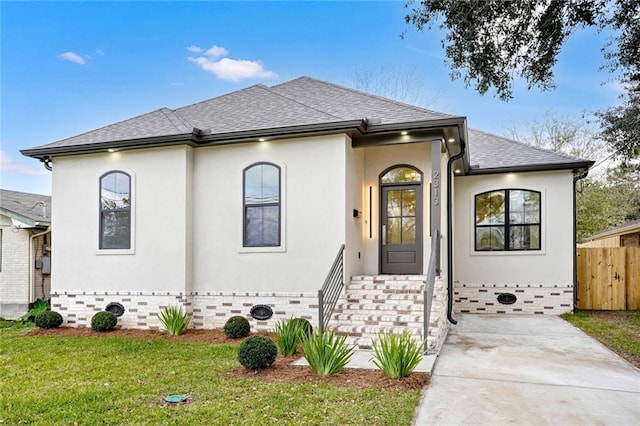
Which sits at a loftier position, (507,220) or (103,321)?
(507,220)

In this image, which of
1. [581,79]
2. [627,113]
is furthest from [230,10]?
[581,79]

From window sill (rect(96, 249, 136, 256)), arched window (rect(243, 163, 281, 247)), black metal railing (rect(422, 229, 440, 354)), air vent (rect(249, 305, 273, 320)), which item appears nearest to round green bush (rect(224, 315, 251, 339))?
air vent (rect(249, 305, 273, 320))

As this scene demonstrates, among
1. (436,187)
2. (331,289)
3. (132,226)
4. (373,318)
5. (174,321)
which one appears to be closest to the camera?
(373,318)

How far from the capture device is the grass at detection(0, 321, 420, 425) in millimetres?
4379

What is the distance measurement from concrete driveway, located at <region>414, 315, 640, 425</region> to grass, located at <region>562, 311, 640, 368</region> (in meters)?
0.28

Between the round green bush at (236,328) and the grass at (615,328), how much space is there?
6236mm

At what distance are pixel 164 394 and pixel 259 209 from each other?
474cm

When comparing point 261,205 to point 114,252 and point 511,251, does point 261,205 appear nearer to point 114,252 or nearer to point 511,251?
point 114,252

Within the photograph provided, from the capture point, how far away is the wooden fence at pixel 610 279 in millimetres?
12047

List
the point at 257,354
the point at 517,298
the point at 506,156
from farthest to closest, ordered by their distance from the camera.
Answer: the point at 506,156 < the point at 517,298 < the point at 257,354

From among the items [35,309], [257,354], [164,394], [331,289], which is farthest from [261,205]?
[35,309]

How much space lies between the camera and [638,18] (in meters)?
5.65

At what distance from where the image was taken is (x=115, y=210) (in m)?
10.0

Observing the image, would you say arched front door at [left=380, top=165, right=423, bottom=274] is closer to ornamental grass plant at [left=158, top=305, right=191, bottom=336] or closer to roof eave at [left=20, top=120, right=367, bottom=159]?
roof eave at [left=20, top=120, right=367, bottom=159]
